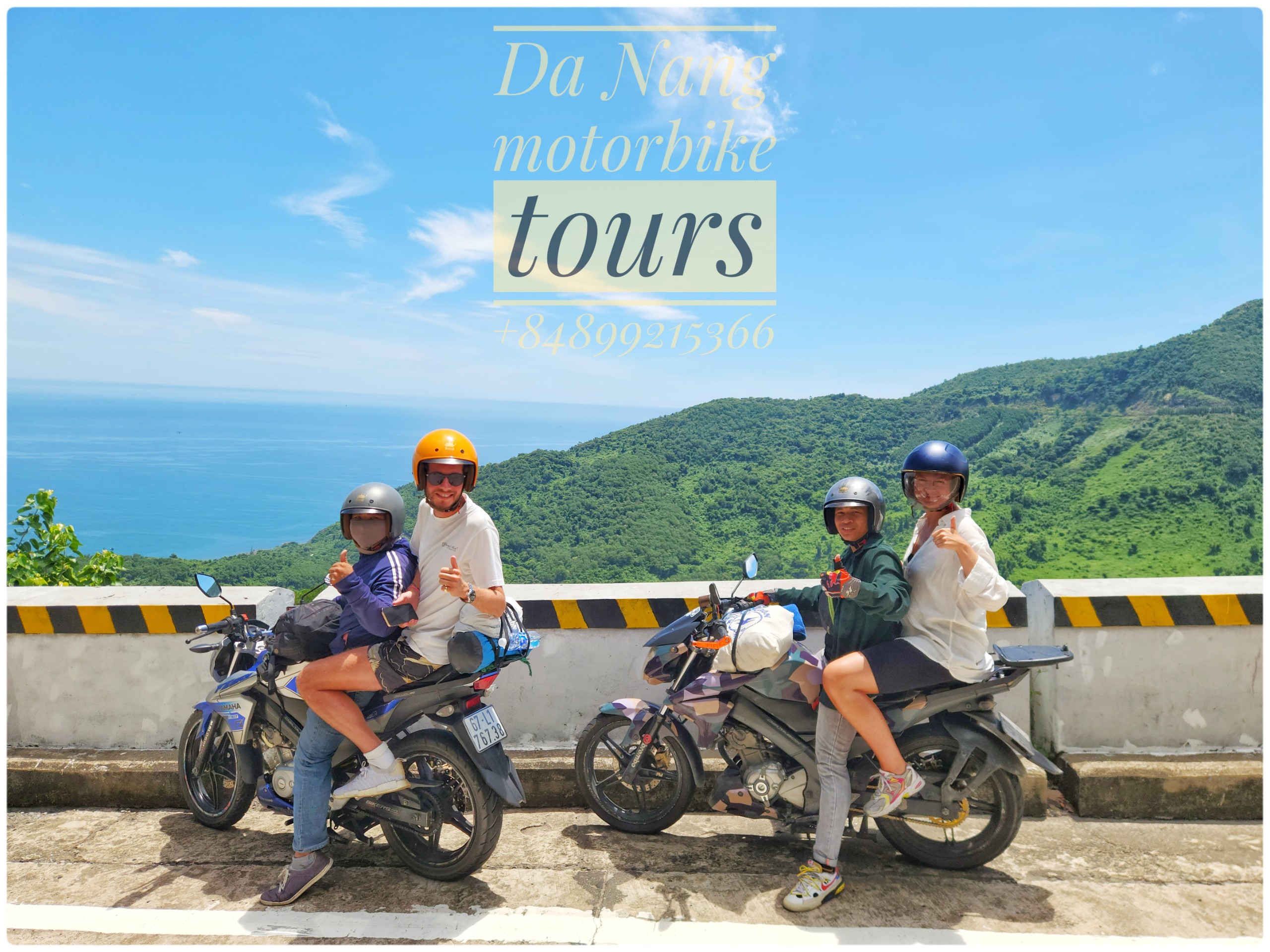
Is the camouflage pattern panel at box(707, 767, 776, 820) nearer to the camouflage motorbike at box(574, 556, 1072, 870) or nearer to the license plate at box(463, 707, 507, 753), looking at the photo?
the camouflage motorbike at box(574, 556, 1072, 870)

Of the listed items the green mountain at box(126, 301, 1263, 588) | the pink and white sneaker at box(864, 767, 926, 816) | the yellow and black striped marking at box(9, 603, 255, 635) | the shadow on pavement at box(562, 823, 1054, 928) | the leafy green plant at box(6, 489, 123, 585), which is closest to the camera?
the shadow on pavement at box(562, 823, 1054, 928)

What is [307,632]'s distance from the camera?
3.94m

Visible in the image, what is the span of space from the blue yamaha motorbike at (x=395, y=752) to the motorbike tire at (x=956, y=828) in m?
1.75

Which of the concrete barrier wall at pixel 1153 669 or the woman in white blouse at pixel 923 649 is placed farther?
the concrete barrier wall at pixel 1153 669

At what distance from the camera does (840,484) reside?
3756 mm

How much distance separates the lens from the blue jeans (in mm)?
3770

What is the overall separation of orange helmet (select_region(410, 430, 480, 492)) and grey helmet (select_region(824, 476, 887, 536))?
1546mm

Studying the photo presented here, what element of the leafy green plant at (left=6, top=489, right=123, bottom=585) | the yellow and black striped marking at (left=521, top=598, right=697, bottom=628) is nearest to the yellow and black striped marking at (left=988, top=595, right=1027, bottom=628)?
the yellow and black striped marking at (left=521, top=598, right=697, bottom=628)

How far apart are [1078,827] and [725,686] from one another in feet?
6.45

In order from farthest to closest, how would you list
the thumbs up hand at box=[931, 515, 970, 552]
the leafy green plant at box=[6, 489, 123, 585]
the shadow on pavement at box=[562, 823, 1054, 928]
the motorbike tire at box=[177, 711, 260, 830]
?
1. the leafy green plant at box=[6, 489, 123, 585]
2. the motorbike tire at box=[177, 711, 260, 830]
3. the shadow on pavement at box=[562, 823, 1054, 928]
4. the thumbs up hand at box=[931, 515, 970, 552]

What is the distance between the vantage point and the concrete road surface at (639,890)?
3471mm

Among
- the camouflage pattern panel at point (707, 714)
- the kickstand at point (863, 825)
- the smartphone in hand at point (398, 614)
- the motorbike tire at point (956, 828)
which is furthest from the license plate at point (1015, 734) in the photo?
the smartphone in hand at point (398, 614)

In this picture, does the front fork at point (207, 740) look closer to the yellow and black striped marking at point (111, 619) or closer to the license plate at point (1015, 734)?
the yellow and black striped marking at point (111, 619)

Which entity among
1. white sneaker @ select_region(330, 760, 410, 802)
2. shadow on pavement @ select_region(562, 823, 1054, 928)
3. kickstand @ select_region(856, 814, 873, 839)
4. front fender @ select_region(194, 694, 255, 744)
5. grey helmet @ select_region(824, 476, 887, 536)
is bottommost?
shadow on pavement @ select_region(562, 823, 1054, 928)
